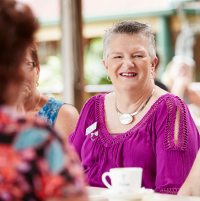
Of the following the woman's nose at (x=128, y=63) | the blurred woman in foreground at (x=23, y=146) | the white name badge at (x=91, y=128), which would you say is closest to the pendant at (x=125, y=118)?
the white name badge at (x=91, y=128)

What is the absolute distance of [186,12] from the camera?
4.90 meters

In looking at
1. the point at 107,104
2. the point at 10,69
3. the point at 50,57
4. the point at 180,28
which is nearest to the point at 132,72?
the point at 107,104

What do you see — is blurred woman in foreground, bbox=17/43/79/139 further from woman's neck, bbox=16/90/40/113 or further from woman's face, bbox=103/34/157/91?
woman's face, bbox=103/34/157/91

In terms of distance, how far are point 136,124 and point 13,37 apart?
1115 mm

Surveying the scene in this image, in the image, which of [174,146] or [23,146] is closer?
[23,146]

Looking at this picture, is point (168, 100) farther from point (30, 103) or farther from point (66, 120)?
point (30, 103)

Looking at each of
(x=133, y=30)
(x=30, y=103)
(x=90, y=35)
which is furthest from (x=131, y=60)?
(x=90, y=35)

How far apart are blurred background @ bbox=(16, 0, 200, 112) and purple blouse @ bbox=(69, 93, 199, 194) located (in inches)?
133

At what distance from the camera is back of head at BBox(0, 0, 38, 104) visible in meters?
0.61

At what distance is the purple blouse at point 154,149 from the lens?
4.73 ft

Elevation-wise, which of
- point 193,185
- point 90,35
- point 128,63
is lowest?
point 193,185

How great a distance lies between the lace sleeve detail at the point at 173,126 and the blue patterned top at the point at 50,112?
764 mm

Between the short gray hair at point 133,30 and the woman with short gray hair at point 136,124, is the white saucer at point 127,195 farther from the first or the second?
the short gray hair at point 133,30

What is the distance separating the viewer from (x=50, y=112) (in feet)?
6.72
